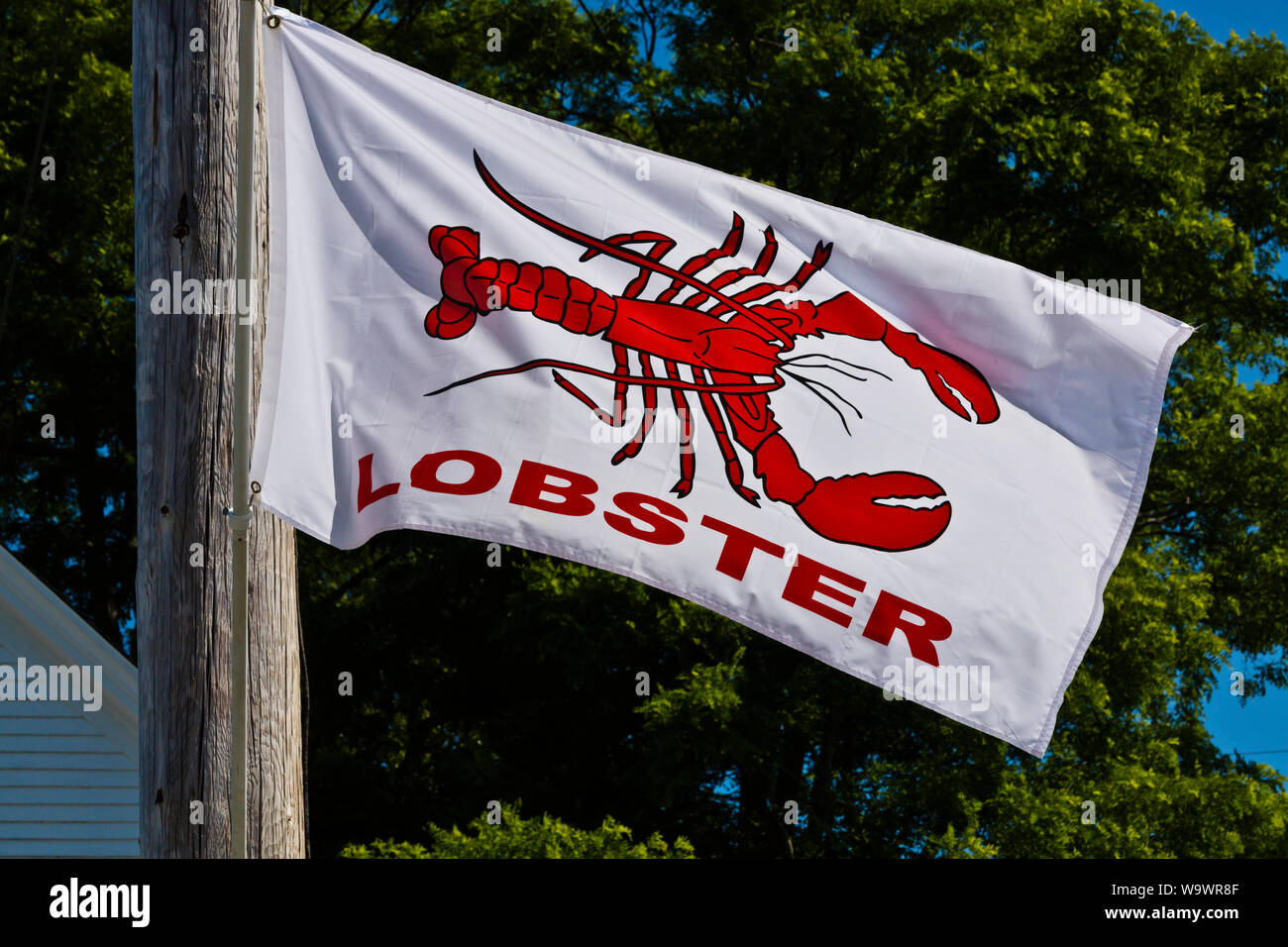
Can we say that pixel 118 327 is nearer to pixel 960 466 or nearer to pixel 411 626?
pixel 411 626

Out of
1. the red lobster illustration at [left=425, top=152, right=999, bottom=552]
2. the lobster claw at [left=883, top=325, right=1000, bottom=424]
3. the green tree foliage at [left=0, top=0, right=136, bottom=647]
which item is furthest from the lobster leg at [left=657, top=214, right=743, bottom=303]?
the green tree foliage at [left=0, top=0, right=136, bottom=647]

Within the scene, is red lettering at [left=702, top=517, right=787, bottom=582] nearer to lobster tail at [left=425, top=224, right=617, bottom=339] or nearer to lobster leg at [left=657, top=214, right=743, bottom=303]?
lobster tail at [left=425, top=224, right=617, bottom=339]

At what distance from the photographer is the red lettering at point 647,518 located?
4434 millimetres

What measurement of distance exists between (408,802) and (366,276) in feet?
48.7

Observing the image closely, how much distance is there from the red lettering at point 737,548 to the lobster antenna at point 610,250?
25.6 inches

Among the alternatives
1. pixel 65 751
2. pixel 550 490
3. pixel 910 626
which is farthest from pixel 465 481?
pixel 65 751

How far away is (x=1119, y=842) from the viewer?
13.9m

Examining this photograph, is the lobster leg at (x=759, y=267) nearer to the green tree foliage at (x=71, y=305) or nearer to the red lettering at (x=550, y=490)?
the red lettering at (x=550, y=490)

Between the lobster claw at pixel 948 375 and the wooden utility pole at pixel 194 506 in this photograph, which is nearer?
the wooden utility pole at pixel 194 506

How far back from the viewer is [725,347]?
4746mm

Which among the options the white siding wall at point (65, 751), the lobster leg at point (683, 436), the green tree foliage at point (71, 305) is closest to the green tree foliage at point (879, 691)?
the green tree foliage at point (71, 305)

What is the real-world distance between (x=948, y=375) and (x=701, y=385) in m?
0.78

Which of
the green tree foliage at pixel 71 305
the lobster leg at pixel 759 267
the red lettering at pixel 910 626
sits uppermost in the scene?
the green tree foliage at pixel 71 305

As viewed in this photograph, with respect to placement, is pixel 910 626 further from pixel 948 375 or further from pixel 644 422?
pixel 644 422
